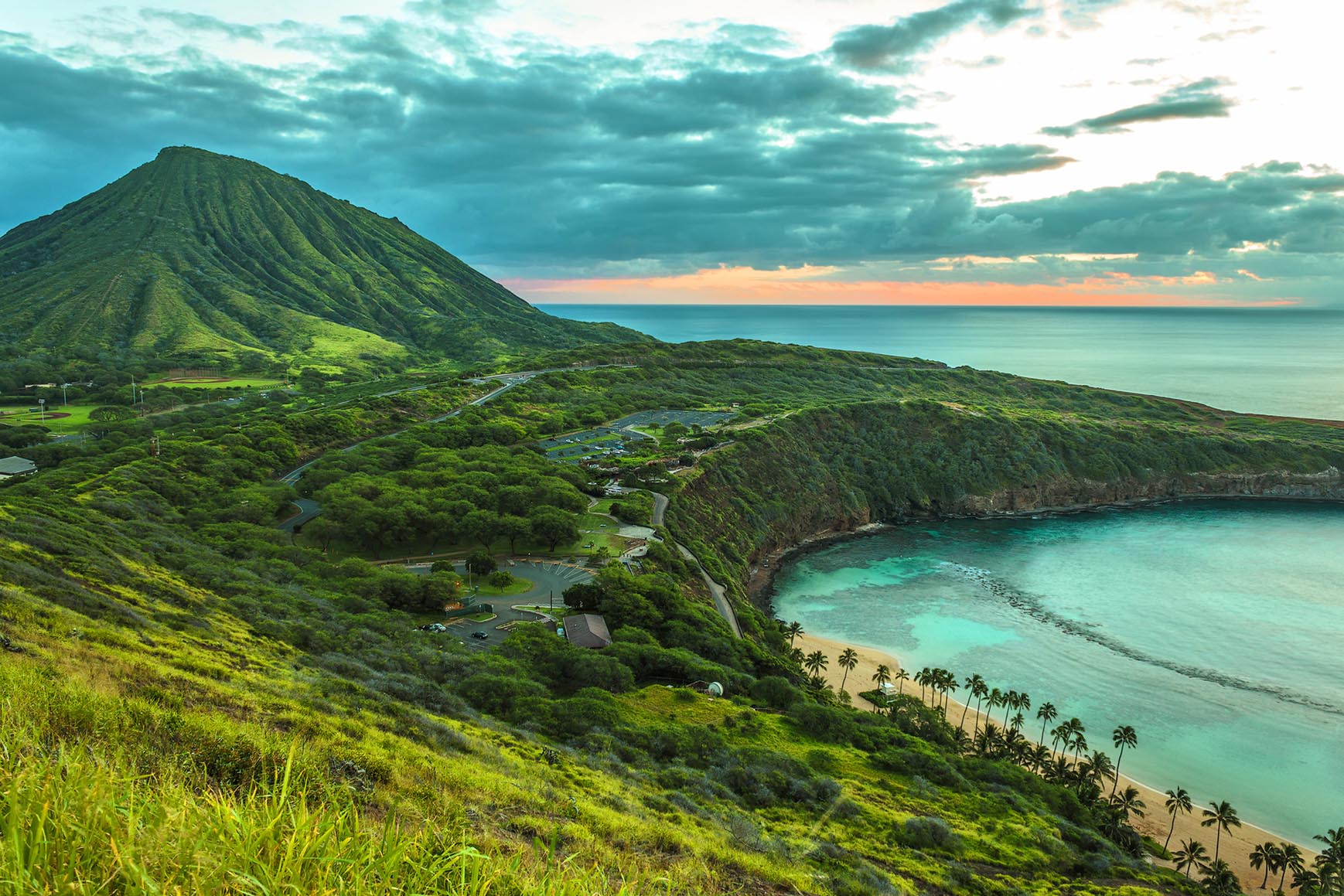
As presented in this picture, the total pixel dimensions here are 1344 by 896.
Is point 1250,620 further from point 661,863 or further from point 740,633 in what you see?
point 661,863

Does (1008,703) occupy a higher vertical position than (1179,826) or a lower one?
higher

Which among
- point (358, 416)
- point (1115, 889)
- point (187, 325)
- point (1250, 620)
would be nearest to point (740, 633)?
point (1115, 889)

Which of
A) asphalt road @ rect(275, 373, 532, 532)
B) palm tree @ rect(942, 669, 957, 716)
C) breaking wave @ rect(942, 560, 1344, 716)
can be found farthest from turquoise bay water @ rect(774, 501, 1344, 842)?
asphalt road @ rect(275, 373, 532, 532)

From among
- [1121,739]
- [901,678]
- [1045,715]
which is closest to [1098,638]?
[1045,715]

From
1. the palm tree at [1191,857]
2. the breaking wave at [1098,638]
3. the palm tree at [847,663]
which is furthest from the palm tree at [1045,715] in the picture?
the breaking wave at [1098,638]

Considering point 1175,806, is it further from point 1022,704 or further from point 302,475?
point 302,475
